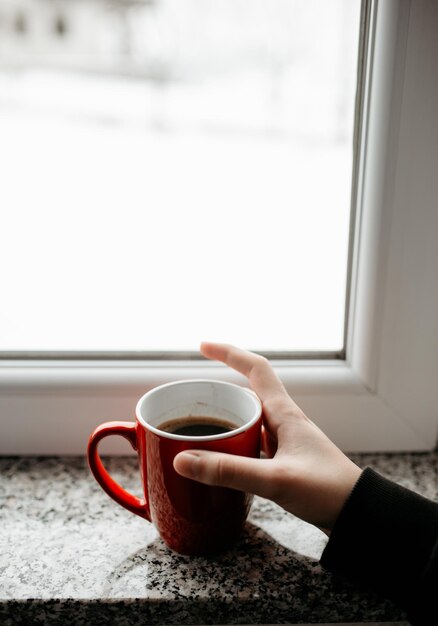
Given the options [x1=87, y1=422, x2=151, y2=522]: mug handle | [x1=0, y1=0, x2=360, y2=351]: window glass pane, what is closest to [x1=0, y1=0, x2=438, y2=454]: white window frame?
[x1=0, y1=0, x2=360, y2=351]: window glass pane

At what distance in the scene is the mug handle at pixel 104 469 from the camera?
0.49 m

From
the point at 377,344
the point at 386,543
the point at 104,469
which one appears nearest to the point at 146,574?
the point at 104,469

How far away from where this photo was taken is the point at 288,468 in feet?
1.48

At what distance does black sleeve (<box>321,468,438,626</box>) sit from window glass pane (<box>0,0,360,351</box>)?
25 centimetres

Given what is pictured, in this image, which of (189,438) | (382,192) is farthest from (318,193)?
(189,438)

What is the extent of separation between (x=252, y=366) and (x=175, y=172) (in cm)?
24

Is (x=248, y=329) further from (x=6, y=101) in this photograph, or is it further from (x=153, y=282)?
(x=6, y=101)

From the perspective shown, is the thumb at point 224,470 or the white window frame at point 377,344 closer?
the thumb at point 224,470

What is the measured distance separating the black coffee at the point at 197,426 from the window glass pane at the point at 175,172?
144mm

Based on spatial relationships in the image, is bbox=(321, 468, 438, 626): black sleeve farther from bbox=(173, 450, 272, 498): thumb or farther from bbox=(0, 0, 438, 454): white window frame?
bbox=(0, 0, 438, 454): white window frame

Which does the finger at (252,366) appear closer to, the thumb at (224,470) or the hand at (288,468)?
the hand at (288,468)

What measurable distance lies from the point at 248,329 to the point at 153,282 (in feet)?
0.44

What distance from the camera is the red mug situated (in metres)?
0.45

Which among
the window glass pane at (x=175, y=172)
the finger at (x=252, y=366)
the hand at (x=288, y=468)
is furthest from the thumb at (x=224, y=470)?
the window glass pane at (x=175, y=172)
